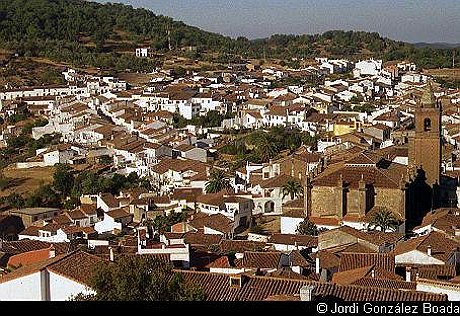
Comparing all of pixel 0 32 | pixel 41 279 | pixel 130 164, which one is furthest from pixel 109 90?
pixel 41 279

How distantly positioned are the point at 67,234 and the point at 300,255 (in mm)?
→ 9276

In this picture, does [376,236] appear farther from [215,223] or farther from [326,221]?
[215,223]

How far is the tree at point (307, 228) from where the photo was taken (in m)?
20.7

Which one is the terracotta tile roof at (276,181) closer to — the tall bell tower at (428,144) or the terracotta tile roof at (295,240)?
the tall bell tower at (428,144)

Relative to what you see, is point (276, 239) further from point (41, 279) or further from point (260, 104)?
point (260, 104)

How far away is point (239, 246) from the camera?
18938 mm

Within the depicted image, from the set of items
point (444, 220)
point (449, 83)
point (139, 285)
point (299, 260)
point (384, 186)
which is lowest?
point (444, 220)

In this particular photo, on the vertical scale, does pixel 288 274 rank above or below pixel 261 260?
above

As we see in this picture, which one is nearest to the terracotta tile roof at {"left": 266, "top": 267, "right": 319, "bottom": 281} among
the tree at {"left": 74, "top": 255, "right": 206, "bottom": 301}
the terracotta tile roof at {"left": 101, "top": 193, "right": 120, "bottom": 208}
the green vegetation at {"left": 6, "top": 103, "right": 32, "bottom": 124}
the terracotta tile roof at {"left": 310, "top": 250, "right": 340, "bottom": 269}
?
the terracotta tile roof at {"left": 310, "top": 250, "right": 340, "bottom": 269}

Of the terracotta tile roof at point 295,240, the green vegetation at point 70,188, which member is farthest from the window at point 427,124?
the green vegetation at point 70,188

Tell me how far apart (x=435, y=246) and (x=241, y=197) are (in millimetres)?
9472

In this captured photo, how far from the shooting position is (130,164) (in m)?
34.2

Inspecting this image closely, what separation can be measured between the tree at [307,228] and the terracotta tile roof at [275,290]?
821cm

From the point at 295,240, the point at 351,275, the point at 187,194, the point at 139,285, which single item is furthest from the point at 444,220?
the point at 139,285
